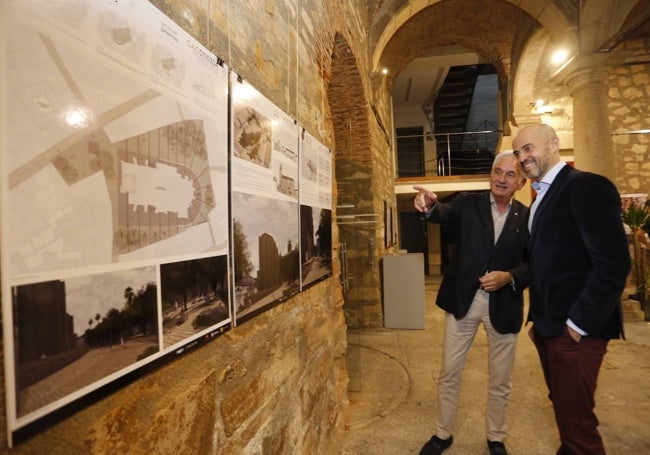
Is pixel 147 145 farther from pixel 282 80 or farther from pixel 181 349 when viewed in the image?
pixel 282 80

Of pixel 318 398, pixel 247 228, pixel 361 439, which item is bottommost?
pixel 361 439

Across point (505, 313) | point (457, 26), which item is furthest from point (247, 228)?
point (457, 26)

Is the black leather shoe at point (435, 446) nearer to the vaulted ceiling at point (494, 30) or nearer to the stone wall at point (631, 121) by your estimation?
the vaulted ceiling at point (494, 30)

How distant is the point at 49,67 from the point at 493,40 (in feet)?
30.7

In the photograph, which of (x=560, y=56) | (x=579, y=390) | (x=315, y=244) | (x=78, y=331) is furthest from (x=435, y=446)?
(x=560, y=56)

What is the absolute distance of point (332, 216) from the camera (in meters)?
2.48

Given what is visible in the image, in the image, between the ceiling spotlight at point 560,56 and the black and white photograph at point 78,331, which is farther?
the ceiling spotlight at point 560,56

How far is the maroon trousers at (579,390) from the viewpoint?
5.02ft

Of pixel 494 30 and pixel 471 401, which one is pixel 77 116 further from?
pixel 494 30

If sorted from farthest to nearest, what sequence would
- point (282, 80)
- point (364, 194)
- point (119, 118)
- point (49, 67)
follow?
point (364, 194), point (282, 80), point (119, 118), point (49, 67)

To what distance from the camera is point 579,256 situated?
61.8 inches

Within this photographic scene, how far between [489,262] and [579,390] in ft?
2.59

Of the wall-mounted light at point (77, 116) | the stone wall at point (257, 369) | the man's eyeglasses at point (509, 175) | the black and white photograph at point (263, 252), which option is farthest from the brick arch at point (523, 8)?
the wall-mounted light at point (77, 116)

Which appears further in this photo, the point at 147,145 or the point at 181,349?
the point at 181,349
